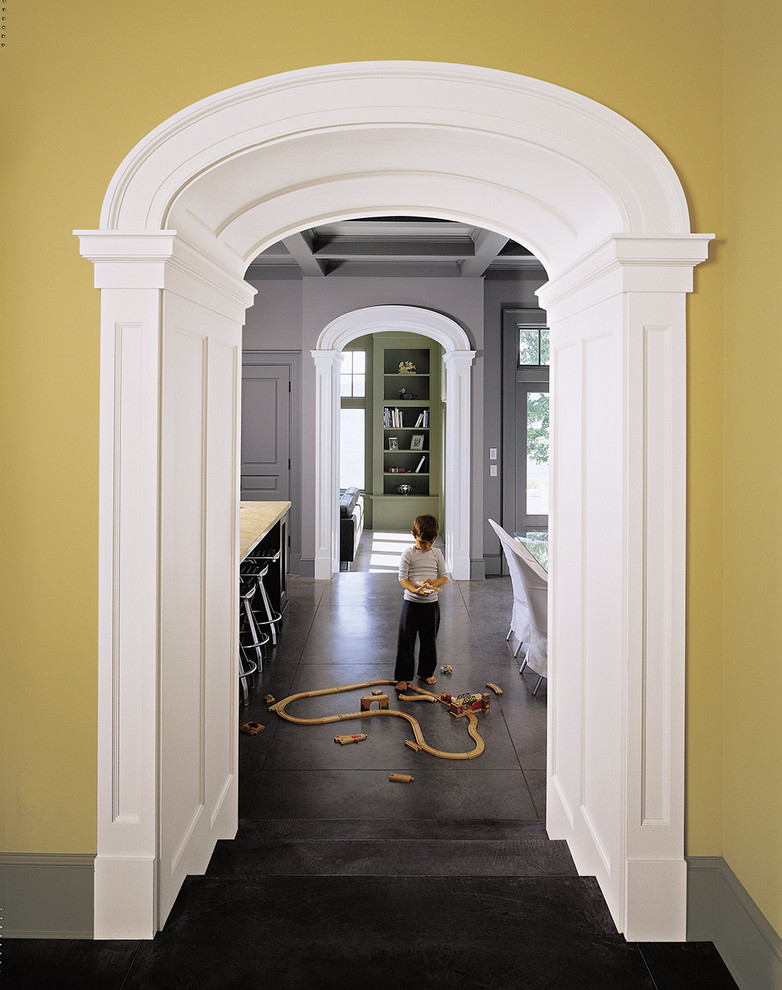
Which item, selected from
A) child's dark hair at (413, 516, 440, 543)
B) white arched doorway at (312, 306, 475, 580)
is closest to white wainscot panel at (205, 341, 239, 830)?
child's dark hair at (413, 516, 440, 543)

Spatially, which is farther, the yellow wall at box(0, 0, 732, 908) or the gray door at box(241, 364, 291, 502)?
the gray door at box(241, 364, 291, 502)

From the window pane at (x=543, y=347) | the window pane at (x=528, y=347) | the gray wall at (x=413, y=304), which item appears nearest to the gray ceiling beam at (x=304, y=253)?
the gray wall at (x=413, y=304)

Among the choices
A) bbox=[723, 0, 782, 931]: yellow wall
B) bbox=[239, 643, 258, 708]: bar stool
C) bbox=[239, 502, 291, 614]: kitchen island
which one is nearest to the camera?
bbox=[723, 0, 782, 931]: yellow wall

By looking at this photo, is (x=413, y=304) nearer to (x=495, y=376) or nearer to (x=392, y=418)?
(x=495, y=376)

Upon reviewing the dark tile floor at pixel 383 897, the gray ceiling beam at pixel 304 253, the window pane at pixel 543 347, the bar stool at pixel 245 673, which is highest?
the gray ceiling beam at pixel 304 253

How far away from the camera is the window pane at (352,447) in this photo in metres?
13.0

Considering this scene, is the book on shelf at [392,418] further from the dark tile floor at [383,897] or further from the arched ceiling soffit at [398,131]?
the arched ceiling soffit at [398,131]

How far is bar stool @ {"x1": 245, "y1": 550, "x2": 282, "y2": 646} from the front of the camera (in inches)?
197

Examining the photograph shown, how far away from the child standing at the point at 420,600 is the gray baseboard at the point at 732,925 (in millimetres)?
2614

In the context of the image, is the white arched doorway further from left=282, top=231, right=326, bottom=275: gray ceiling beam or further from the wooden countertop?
the wooden countertop

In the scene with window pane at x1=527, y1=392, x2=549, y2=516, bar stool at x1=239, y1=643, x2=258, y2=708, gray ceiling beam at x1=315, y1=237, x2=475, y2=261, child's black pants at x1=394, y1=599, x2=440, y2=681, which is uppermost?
gray ceiling beam at x1=315, y1=237, x2=475, y2=261

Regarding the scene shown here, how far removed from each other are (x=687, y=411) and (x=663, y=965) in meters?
1.58

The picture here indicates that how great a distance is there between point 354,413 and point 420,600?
332 inches

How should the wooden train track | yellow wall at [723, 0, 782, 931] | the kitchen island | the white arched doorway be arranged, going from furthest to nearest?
1. the white arched doorway
2. the kitchen island
3. the wooden train track
4. yellow wall at [723, 0, 782, 931]
